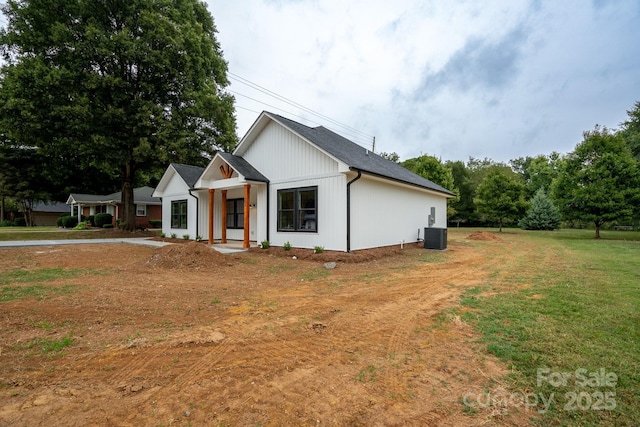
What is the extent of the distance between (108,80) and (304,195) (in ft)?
46.8

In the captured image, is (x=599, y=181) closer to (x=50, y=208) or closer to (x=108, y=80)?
(x=108, y=80)

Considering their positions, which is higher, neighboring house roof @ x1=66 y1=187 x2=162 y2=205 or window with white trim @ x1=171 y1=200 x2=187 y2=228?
neighboring house roof @ x1=66 y1=187 x2=162 y2=205

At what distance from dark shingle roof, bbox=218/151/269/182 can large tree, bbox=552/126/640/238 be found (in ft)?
68.8

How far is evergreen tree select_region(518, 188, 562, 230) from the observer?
31.4m

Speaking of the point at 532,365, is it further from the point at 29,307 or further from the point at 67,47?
the point at 67,47

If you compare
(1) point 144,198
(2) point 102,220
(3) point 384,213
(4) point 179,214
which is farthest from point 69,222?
(3) point 384,213

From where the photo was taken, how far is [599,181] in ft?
63.7

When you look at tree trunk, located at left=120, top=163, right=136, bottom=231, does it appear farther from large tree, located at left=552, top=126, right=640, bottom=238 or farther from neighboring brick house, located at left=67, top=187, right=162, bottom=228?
large tree, located at left=552, top=126, right=640, bottom=238

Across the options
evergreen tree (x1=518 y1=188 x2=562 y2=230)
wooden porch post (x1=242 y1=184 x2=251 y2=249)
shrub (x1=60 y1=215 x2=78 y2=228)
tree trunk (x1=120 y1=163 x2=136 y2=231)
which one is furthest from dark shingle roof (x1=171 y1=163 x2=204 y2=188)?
evergreen tree (x1=518 y1=188 x2=562 y2=230)

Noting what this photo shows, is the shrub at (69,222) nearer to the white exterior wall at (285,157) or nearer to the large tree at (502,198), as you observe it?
the white exterior wall at (285,157)

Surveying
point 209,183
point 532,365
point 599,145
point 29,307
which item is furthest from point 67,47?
point 599,145

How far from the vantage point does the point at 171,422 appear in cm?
218

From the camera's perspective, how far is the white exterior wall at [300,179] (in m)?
10.4

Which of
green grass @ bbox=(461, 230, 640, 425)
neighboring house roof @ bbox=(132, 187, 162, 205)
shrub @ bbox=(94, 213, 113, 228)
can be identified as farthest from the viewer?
neighboring house roof @ bbox=(132, 187, 162, 205)
